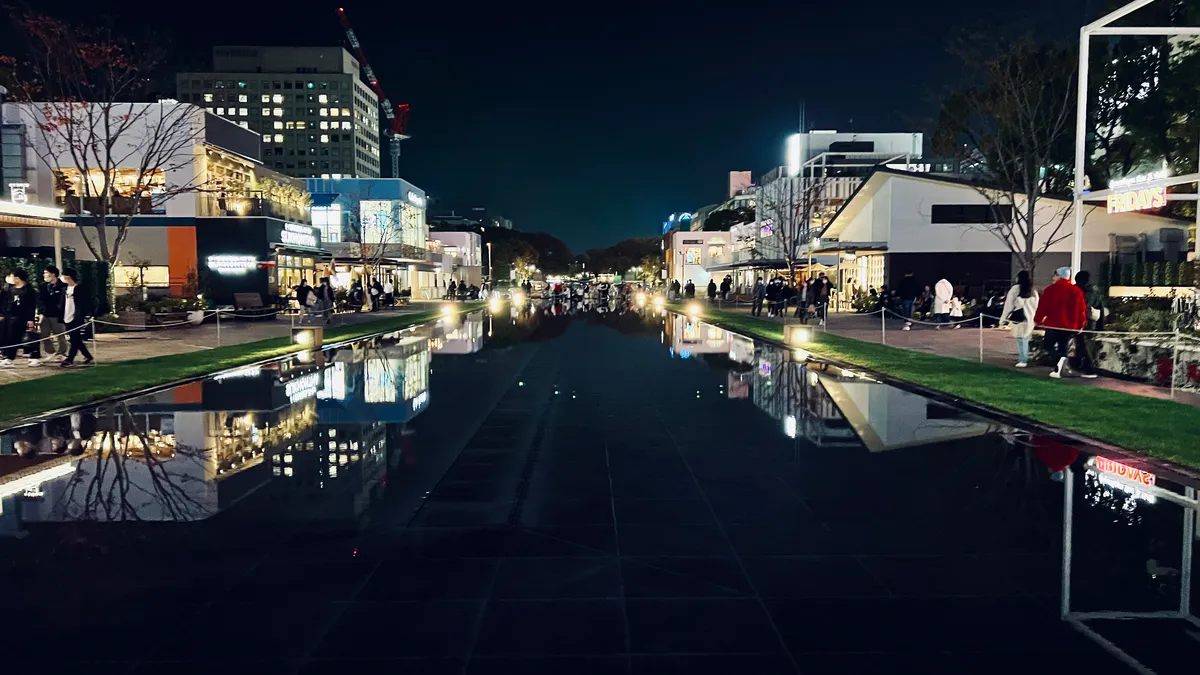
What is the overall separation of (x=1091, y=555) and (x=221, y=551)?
20.1 ft

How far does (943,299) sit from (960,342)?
627 cm

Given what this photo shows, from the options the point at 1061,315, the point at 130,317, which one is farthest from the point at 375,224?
the point at 1061,315

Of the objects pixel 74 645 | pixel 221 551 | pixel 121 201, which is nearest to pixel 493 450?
pixel 221 551

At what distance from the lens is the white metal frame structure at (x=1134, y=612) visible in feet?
14.2

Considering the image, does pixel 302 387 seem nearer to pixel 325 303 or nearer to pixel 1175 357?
pixel 1175 357

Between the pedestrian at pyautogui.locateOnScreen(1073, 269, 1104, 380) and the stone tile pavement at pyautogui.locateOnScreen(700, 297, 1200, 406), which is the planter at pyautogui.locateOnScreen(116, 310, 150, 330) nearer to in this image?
the stone tile pavement at pyautogui.locateOnScreen(700, 297, 1200, 406)

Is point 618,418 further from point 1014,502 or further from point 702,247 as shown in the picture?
point 702,247

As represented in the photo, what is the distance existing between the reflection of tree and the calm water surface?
1.7 inches

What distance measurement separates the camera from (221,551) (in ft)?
19.0

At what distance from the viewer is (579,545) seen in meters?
5.95

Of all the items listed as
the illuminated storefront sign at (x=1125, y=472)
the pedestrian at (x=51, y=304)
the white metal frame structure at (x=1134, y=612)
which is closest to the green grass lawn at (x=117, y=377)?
the pedestrian at (x=51, y=304)

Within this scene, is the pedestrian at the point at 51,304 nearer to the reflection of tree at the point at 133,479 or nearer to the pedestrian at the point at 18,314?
the pedestrian at the point at 18,314

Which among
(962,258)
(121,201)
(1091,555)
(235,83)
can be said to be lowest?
(1091,555)

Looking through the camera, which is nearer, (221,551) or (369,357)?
(221,551)
